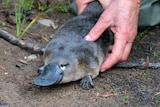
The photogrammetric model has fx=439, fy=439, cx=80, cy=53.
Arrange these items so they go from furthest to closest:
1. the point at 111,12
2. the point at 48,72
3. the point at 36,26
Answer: the point at 36,26 → the point at 111,12 → the point at 48,72

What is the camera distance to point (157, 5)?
3.07 m

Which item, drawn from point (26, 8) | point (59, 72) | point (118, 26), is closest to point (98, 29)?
point (118, 26)

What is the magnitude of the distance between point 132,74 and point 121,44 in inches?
6.7

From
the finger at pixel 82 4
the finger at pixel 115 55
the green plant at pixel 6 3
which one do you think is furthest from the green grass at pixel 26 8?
the finger at pixel 115 55

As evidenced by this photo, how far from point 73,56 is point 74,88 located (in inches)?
6.4

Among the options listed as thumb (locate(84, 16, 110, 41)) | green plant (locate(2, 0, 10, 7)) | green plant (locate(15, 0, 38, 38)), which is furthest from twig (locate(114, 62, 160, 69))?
green plant (locate(2, 0, 10, 7))

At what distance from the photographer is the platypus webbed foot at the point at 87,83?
2.11 m

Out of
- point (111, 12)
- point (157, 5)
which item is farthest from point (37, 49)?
point (157, 5)

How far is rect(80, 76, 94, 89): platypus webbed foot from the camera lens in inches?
82.9

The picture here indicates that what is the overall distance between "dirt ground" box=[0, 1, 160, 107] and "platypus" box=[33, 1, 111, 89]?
66 mm

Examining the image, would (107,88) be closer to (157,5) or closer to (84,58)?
(84,58)

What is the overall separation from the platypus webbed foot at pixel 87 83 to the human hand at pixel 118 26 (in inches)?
6.3

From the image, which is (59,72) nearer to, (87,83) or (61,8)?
(87,83)

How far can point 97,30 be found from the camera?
7.32 feet
